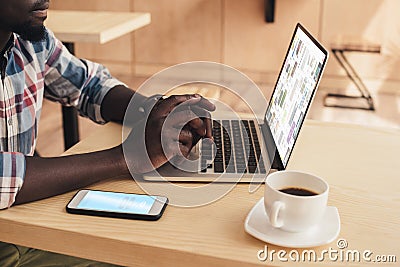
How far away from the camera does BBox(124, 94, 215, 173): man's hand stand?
1.12 meters

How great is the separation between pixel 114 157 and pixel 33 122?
0.44 metres

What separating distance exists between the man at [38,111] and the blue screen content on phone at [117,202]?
5 centimetres

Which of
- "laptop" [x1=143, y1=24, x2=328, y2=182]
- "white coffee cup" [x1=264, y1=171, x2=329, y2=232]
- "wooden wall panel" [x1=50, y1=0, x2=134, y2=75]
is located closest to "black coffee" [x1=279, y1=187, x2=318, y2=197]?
"white coffee cup" [x1=264, y1=171, x2=329, y2=232]

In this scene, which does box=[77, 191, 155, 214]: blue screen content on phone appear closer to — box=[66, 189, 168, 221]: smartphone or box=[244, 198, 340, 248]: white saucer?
box=[66, 189, 168, 221]: smartphone

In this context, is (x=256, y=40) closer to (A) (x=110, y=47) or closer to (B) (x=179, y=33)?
(B) (x=179, y=33)

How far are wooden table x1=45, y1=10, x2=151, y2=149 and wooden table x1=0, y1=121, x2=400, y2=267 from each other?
1476 millimetres

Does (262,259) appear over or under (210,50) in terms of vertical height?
over

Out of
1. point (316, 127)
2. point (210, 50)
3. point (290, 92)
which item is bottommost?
point (210, 50)

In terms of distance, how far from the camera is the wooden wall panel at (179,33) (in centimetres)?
435

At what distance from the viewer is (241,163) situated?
1.19 m

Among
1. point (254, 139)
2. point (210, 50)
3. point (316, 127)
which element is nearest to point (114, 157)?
point (254, 139)

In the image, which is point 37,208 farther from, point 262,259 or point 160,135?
point 262,259

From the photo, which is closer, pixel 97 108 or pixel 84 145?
pixel 84 145

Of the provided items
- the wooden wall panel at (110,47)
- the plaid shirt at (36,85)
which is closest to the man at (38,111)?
the plaid shirt at (36,85)
